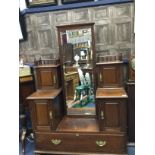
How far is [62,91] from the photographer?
7.38 feet

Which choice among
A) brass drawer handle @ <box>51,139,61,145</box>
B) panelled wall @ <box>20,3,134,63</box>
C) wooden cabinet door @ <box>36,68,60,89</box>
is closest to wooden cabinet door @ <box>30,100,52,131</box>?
brass drawer handle @ <box>51,139,61,145</box>

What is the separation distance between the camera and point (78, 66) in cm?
211

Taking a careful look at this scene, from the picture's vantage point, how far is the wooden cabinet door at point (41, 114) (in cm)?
195

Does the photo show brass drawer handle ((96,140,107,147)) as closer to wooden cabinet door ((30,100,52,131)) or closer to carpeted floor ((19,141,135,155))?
carpeted floor ((19,141,135,155))

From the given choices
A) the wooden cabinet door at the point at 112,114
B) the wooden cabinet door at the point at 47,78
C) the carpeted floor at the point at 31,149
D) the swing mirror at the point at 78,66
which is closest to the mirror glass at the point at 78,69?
the swing mirror at the point at 78,66

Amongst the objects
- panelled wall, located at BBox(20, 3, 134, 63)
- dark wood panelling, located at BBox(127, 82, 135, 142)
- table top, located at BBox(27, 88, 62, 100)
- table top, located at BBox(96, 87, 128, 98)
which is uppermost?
panelled wall, located at BBox(20, 3, 134, 63)

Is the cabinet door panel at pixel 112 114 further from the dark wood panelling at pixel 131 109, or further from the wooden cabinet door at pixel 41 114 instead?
the wooden cabinet door at pixel 41 114

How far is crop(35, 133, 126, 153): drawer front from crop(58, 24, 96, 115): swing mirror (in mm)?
346

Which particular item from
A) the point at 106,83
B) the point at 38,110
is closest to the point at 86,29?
the point at 106,83

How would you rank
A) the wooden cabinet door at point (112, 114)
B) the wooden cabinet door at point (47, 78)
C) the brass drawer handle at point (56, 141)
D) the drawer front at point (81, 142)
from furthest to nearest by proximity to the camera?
the wooden cabinet door at point (47, 78) → the brass drawer handle at point (56, 141) → the drawer front at point (81, 142) → the wooden cabinet door at point (112, 114)

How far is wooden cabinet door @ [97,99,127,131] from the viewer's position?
1.81m

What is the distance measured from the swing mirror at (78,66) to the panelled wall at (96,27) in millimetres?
184

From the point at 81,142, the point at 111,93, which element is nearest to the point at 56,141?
the point at 81,142
